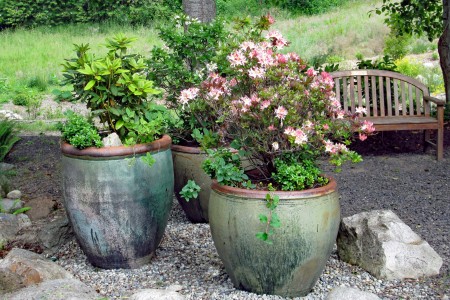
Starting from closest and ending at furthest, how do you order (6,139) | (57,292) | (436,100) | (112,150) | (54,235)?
(57,292) < (112,150) < (54,235) < (436,100) < (6,139)

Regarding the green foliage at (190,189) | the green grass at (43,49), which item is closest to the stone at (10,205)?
the green foliage at (190,189)

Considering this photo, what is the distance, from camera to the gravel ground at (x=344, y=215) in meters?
4.25

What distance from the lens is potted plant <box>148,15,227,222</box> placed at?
210 inches

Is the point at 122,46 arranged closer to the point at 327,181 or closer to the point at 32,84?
the point at 327,181

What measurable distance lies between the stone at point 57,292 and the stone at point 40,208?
209 cm

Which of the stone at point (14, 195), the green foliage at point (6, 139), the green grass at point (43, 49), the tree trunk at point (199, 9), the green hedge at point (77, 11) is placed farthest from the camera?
the green hedge at point (77, 11)

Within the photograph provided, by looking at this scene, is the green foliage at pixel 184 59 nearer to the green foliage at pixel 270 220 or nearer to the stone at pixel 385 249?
the stone at pixel 385 249

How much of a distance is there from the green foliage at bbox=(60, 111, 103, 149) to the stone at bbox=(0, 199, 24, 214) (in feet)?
5.63

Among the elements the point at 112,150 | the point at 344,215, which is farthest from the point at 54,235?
the point at 344,215

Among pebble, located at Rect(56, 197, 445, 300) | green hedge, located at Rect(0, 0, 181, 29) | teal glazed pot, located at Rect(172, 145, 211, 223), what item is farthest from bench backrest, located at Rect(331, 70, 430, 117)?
green hedge, located at Rect(0, 0, 181, 29)

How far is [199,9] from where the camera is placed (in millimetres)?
7594

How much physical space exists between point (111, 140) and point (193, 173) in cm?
99

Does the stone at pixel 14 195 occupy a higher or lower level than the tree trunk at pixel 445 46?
lower

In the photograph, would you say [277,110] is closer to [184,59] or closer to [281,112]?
[281,112]
